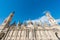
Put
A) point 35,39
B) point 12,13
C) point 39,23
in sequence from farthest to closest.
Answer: point 12,13 < point 39,23 < point 35,39

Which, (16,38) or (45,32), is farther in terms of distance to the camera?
(45,32)

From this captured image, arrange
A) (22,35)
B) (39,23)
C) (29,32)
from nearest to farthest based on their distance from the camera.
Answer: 1. (22,35)
2. (29,32)
3. (39,23)

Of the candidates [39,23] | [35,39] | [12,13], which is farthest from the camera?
[12,13]

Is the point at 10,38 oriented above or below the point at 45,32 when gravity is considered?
below

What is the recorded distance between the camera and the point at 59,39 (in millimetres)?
21641

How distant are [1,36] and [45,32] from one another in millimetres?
12205

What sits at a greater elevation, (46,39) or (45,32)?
(45,32)

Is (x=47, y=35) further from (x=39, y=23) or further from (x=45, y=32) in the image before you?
(x=39, y=23)

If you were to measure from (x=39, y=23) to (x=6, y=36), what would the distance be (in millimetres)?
18845

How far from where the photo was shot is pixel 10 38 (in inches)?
851

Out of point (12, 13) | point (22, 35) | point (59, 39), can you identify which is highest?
point (12, 13)

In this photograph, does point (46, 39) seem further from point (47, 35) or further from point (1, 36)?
point (1, 36)

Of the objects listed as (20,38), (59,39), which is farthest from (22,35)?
(59,39)

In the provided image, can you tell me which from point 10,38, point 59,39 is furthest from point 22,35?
point 59,39
